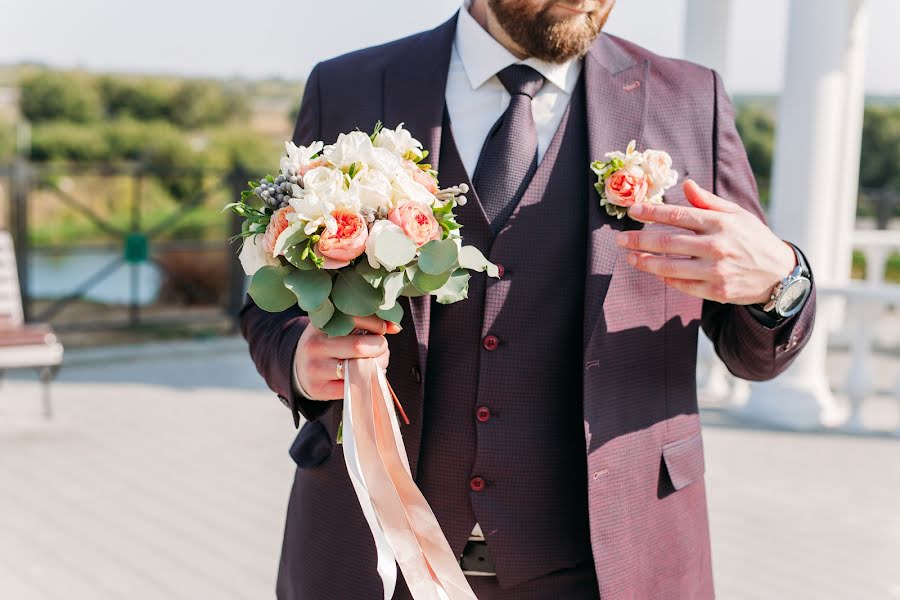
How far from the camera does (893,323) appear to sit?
12.1 metres

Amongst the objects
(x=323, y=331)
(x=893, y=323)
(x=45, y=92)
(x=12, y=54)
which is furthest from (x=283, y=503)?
(x=12, y=54)

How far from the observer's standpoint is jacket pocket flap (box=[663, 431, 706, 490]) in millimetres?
1939

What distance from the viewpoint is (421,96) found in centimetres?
197

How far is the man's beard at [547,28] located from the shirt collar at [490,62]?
5 cm

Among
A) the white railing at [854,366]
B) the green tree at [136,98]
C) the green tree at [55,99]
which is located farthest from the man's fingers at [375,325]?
the green tree at [136,98]

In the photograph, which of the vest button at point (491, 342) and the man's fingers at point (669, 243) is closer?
the man's fingers at point (669, 243)

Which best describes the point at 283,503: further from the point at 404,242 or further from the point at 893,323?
the point at 893,323

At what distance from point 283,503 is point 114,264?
5523 millimetres

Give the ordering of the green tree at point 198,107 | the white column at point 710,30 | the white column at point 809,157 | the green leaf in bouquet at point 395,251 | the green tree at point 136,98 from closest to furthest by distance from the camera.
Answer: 1. the green leaf in bouquet at point 395,251
2. the white column at point 809,157
3. the white column at point 710,30
4. the green tree at point 136,98
5. the green tree at point 198,107

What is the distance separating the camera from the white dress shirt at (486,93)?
1988 millimetres

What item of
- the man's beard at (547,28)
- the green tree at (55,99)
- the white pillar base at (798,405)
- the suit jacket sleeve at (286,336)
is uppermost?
the green tree at (55,99)

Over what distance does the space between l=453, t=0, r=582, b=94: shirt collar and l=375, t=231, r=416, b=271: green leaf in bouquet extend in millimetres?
567

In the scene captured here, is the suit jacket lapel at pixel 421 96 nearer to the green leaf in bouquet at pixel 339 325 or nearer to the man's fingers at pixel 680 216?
the green leaf in bouquet at pixel 339 325

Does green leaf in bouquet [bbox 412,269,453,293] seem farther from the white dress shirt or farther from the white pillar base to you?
the white pillar base
